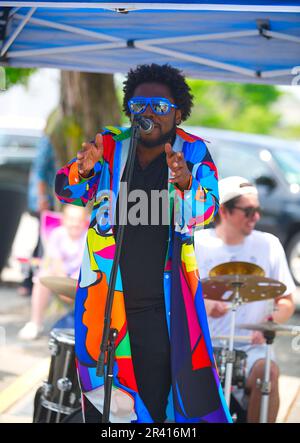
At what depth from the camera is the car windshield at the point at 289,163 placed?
30.8ft

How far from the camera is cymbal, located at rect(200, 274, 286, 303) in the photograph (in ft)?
12.9

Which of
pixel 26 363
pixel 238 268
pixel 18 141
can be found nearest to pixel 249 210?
pixel 238 268

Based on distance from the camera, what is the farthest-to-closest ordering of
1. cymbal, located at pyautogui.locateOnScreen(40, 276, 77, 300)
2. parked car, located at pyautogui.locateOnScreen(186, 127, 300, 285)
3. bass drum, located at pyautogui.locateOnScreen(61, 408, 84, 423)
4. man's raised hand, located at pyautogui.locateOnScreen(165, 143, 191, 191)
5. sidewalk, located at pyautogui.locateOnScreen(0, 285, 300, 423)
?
parked car, located at pyautogui.locateOnScreen(186, 127, 300, 285) → sidewalk, located at pyautogui.locateOnScreen(0, 285, 300, 423) → cymbal, located at pyautogui.locateOnScreen(40, 276, 77, 300) → bass drum, located at pyautogui.locateOnScreen(61, 408, 84, 423) → man's raised hand, located at pyautogui.locateOnScreen(165, 143, 191, 191)

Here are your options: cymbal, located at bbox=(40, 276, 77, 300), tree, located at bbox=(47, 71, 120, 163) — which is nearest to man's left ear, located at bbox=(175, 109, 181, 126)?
cymbal, located at bbox=(40, 276, 77, 300)

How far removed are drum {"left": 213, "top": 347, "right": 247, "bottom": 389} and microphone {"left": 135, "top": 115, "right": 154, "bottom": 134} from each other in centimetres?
145

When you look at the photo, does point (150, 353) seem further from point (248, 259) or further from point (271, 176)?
point (271, 176)

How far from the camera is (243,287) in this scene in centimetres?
402

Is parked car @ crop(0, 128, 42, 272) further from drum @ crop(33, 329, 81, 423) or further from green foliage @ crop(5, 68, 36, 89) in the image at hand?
drum @ crop(33, 329, 81, 423)

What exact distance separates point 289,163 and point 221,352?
578 cm

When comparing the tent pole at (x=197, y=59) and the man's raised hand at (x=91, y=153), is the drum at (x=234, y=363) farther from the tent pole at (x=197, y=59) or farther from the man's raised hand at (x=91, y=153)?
the tent pole at (x=197, y=59)
